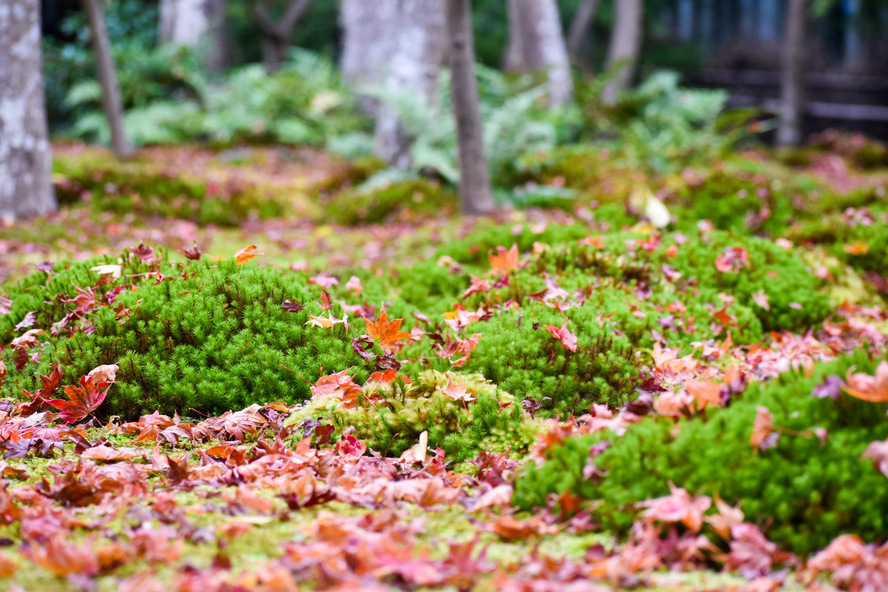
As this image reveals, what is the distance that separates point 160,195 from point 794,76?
11.4m

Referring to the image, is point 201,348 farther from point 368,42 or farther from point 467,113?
point 368,42

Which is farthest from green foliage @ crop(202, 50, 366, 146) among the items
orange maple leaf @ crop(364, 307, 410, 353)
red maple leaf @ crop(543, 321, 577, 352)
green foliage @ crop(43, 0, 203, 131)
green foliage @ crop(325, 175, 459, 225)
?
red maple leaf @ crop(543, 321, 577, 352)

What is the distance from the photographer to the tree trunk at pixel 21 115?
5.76 m

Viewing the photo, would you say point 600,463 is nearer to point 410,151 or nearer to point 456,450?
point 456,450

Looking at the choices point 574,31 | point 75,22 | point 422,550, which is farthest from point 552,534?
point 574,31

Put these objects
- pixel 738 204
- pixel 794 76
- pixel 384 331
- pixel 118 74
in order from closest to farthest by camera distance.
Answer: pixel 384 331, pixel 738 204, pixel 794 76, pixel 118 74

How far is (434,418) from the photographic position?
2604 mm

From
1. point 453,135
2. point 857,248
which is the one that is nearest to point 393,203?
point 453,135

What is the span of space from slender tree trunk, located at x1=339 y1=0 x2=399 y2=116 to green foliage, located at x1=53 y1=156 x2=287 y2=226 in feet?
22.5

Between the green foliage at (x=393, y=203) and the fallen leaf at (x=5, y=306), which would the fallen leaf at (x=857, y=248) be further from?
the fallen leaf at (x=5, y=306)

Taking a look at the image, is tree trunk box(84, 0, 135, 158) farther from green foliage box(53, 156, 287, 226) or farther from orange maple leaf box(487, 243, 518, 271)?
orange maple leaf box(487, 243, 518, 271)

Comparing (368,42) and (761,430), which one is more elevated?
(368,42)

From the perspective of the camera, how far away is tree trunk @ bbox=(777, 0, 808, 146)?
39.8 ft

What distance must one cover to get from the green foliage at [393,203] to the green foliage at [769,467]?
201 inches
